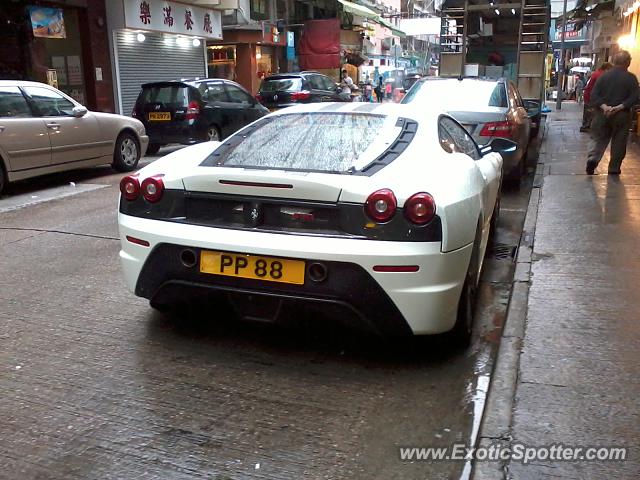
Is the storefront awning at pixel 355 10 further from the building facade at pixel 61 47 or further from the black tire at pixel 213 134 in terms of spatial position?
the black tire at pixel 213 134

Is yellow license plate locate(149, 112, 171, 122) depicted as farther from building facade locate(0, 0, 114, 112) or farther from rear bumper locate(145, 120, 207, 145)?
building facade locate(0, 0, 114, 112)

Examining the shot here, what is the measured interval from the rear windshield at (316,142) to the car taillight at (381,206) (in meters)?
0.29

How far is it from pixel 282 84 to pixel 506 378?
48.5 feet

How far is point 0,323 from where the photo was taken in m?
4.12

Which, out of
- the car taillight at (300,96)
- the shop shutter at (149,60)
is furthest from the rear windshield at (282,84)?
the shop shutter at (149,60)

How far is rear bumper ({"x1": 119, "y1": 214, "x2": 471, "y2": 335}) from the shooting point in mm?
3123

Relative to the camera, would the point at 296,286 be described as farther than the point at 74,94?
No

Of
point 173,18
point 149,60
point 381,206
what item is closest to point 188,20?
point 173,18

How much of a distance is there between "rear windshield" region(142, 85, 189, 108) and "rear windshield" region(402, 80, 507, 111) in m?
5.10

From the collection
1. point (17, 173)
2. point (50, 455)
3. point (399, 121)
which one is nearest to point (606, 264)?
point (399, 121)

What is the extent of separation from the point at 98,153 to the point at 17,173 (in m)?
1.66

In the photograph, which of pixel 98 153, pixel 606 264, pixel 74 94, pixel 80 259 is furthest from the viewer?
pixel 74 94

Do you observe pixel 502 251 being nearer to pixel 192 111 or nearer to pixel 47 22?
pixel 192 111

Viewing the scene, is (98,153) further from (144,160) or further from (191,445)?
(191,445)
